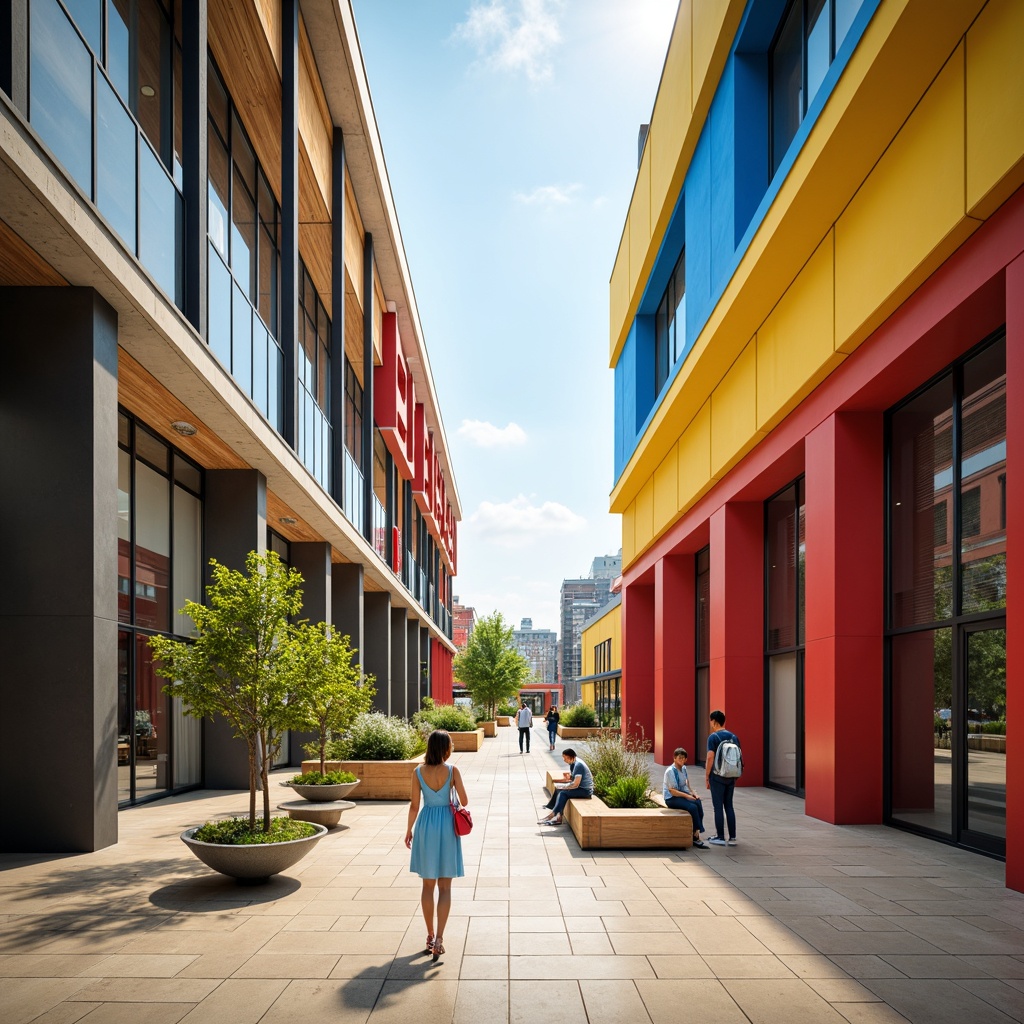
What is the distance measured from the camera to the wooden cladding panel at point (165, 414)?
461 inches

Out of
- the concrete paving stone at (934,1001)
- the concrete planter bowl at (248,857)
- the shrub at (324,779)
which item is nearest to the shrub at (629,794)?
the shrub at (324,779)

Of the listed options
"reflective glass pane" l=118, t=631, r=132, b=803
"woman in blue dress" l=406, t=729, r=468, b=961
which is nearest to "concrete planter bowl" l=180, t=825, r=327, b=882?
"woman in blue dress" l=406, t=729, r=468, b=961

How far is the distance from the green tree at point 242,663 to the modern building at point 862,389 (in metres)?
7.20

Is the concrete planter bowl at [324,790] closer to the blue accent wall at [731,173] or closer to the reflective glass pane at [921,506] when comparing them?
the reflective glass pane at [921,506]

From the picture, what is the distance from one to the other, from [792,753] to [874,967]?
1133 cm

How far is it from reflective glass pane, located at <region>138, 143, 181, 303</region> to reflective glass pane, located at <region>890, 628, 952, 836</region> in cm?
1069

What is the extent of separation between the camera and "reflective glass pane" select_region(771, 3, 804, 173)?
49.7 ft

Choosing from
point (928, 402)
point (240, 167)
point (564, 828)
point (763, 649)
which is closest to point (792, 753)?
point (763, 649)

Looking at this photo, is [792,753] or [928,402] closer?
[928,402]

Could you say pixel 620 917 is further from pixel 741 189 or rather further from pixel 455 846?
pixel 741 189

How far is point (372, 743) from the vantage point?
54.1ft

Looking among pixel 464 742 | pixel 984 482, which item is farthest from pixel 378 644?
pixel 984 482

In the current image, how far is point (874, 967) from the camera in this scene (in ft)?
20.9

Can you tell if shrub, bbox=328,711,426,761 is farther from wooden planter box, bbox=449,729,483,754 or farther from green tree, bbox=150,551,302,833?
wooden planter box, bbox=449,729,483,754
